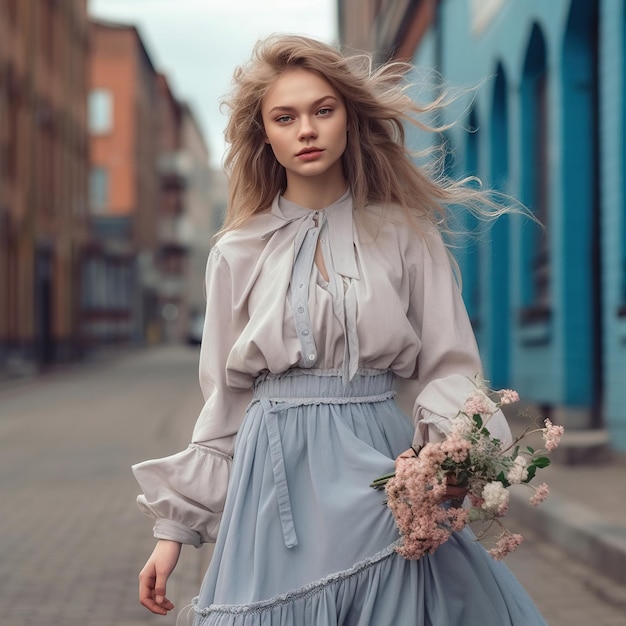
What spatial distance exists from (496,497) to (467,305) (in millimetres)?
15693

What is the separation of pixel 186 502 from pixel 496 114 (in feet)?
43.8

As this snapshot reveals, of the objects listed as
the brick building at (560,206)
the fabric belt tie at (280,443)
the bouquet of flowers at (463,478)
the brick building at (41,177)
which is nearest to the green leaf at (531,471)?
the bouquet of flowers at (463,478)

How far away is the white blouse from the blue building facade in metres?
5.20

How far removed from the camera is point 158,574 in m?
2.71

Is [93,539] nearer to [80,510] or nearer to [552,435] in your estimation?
[80,510]

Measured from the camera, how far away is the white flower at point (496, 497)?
2.34m

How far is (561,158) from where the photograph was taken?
1140 cm

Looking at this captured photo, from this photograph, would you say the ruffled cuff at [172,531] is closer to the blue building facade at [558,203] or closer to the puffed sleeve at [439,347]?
the puffed sleeve at [439,347]

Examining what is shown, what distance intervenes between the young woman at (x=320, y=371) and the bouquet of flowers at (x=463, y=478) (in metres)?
0.14

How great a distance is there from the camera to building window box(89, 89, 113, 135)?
196 feet

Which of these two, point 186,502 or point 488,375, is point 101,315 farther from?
point 186,502

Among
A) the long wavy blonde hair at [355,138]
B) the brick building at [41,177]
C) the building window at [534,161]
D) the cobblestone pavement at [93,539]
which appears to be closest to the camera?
the long wavy blonde hair at [355,138]

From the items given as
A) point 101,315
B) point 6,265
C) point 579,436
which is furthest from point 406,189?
point 101,315

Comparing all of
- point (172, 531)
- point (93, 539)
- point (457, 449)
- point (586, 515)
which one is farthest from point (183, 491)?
point (93, 539)
